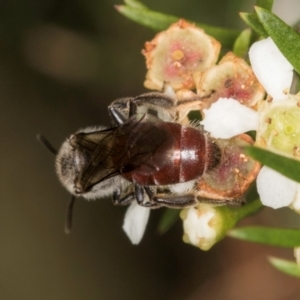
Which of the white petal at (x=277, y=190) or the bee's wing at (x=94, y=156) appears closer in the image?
the white petal at (x=277, y=190)

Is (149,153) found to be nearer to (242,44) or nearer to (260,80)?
(260,80)

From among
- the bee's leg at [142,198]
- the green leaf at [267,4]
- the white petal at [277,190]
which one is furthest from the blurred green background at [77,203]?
the white petal at [277,190]

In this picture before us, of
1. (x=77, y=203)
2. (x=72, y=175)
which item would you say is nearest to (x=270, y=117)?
(x=72, y=175)

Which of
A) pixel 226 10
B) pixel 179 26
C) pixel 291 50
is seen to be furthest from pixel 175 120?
pixel 226 10

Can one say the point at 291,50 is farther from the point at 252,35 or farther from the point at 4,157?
the point at 4,157

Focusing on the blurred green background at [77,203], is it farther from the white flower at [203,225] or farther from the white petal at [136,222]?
the white flower at [203,225]

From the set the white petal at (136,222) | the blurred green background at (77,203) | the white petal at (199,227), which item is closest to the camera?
the white petal at (199,227)

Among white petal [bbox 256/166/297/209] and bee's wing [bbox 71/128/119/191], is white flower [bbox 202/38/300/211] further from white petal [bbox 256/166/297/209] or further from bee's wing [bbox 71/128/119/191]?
bee's wing [bbox 71/128/119/191]
